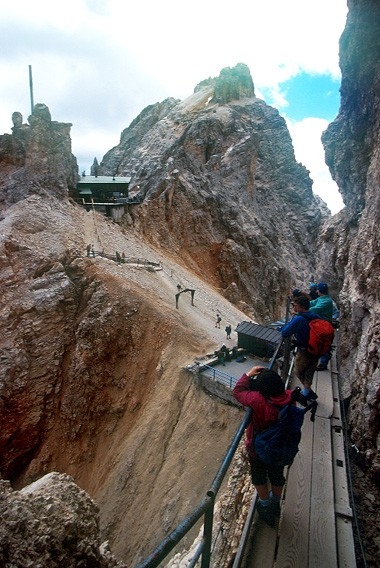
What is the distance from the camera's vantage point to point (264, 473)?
4.70 m

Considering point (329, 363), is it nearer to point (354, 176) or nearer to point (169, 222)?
point (354, 176)

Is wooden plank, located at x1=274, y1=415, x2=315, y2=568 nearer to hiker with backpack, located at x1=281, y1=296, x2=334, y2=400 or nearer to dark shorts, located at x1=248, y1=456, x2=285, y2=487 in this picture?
dark shorts, located at x1=248, y1=456, x2=285, y2=487

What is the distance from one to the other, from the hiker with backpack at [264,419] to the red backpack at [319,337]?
2112 mm

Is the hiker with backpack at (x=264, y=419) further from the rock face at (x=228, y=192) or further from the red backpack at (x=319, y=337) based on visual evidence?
the rock face at (x=228, y=192)

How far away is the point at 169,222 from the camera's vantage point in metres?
44.2

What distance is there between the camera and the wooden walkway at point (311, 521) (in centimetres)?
431

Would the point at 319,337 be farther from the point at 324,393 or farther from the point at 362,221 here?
the point at 362,221

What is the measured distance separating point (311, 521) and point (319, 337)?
9.43ft

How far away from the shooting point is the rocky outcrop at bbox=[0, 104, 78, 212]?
107 ft

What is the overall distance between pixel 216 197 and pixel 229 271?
37.4 ft

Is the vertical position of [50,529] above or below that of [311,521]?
above

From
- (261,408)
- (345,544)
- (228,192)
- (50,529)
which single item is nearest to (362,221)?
(261,408)

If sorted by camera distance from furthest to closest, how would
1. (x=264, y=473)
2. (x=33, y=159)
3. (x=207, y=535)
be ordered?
(x=33, y=159)
(x=264, y=473)
(x=207, y=535)

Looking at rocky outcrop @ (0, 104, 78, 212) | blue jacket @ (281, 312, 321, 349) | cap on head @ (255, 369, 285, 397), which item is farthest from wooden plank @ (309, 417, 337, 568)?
rocky outcrop @ (0, 104, 78, 212)
